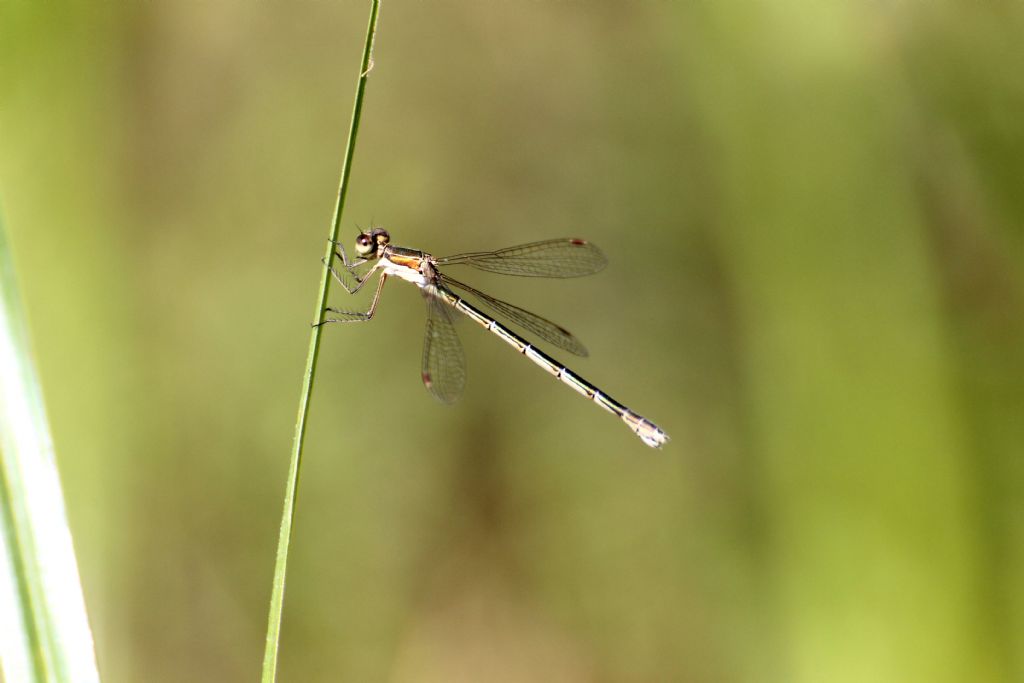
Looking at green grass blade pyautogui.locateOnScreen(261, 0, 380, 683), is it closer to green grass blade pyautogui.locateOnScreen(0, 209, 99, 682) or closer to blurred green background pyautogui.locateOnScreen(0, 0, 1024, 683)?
green grass blade pyautogui.locateOnScreen(0, 209, 99, 682)

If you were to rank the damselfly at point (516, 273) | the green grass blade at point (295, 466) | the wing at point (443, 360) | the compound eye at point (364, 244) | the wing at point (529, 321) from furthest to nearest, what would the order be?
the wing at point (529, 321)
the damselfly at point (516, 273)
the compound eye at point (364, 244)
the wing at point (443, 360)
the green grass blade at point (295, 466)

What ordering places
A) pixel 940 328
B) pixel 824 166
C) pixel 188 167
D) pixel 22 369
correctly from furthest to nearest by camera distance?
pixel 188 167 → pixel 824 166 → pixel 940 328 → pixel 22 369

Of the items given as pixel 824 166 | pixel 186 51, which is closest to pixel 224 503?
pixel 186 51

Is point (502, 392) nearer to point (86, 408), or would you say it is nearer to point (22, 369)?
point (86, 408)

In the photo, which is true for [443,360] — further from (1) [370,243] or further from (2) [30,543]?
(2) [30,543]

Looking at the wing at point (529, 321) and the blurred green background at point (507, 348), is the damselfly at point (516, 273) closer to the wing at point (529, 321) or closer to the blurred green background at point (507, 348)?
the wing at point (529, 321)

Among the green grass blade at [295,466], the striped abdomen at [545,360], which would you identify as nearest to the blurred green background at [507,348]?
the striped abdomen at [545,360]

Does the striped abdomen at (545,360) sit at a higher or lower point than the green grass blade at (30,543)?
higher
